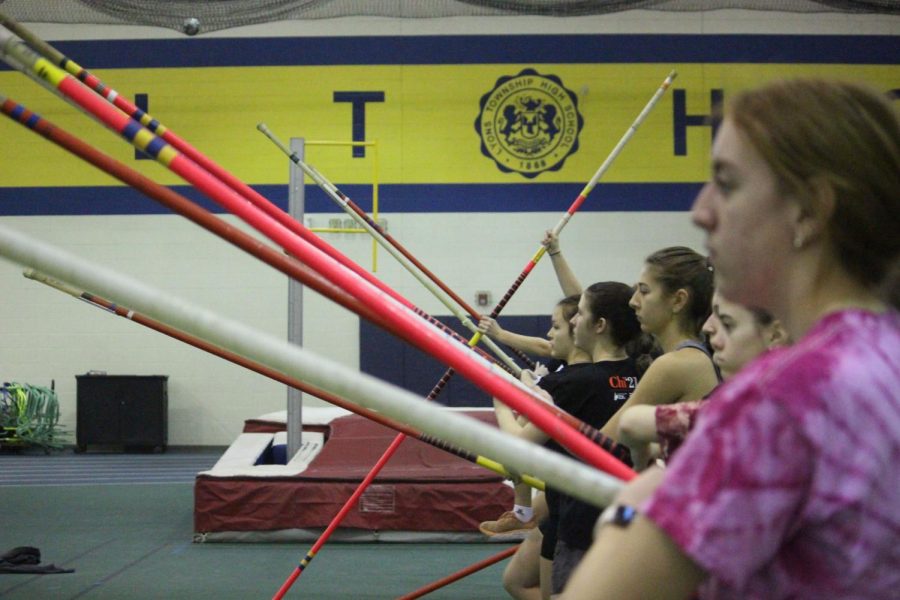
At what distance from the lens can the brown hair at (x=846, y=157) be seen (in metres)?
0.81

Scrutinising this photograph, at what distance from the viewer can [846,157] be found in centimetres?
81

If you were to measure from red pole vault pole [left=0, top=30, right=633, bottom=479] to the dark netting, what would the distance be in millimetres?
7909

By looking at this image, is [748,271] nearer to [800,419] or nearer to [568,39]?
[800,419]

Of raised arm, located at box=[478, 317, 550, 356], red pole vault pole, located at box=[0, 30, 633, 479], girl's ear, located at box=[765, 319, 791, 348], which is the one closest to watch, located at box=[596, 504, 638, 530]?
red pole vault pole, located at box=[0, 30, 633, 479]

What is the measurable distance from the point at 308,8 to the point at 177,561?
571 centimetres

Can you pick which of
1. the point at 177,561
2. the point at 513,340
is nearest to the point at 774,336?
the point at 513,340

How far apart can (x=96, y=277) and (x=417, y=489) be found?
5.45 metres

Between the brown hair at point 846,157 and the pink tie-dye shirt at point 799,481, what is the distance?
0.09 meters

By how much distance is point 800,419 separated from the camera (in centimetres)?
73

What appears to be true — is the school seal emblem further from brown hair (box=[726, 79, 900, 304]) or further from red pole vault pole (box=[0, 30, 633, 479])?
brown hair (box=[726, 79, 900, 304])

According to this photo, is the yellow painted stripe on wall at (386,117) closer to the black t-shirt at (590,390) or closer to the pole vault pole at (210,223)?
the black t-shirt at (590,390)

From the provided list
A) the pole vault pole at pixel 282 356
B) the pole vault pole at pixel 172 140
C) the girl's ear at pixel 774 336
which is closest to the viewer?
the pole vault pole at pixel 282 356

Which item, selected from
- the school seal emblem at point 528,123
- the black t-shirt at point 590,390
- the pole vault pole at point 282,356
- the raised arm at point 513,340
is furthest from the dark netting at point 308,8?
the pole vault pole at point 282,356

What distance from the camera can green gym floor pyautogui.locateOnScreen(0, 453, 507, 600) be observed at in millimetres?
5195
